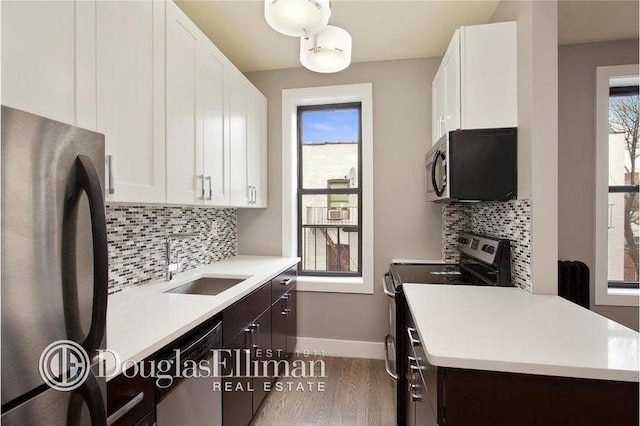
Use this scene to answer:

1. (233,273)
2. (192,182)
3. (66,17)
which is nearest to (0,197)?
(66,17)

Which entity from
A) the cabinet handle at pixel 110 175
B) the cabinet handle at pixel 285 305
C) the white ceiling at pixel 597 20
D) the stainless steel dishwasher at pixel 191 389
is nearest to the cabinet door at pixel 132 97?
the cabinet handle at pixel 110 175

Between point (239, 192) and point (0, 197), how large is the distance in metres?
1.78

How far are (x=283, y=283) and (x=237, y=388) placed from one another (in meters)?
0.88

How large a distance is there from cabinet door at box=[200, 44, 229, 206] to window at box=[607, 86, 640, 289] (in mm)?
2950

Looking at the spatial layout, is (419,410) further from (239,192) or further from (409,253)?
(239,192)

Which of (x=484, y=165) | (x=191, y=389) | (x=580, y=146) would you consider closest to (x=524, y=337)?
(x=484, y=165)

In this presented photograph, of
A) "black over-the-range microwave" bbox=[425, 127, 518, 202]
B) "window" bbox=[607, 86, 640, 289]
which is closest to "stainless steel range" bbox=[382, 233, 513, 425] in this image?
"black over-the-range microwave" bbox=[425, 127, 518, 202]

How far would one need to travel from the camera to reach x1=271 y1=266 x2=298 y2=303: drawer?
216cm

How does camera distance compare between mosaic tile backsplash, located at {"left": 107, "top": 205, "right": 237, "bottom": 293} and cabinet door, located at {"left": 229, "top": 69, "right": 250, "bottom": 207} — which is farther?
cabinet door, located at {"left": 229, "top": 69, "right": 250, "bottom": 207}

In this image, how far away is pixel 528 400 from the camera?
0.90 m

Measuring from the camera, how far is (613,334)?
105cm

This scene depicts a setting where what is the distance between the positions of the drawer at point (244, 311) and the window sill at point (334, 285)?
80 cm

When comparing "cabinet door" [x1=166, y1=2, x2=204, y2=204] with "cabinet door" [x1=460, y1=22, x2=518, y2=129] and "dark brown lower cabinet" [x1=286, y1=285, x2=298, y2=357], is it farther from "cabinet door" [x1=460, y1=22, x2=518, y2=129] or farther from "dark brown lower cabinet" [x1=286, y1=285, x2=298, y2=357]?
"cabinet door" [x1=460, y1=22, x2=518, y2=129]

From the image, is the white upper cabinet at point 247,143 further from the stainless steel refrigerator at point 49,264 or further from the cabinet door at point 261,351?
the stainless steel refrigerator at point 49,264
